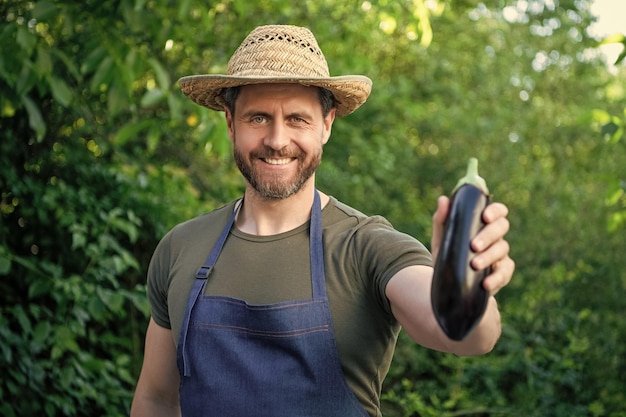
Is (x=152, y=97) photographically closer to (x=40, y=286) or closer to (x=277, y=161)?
(x=40, y=286)

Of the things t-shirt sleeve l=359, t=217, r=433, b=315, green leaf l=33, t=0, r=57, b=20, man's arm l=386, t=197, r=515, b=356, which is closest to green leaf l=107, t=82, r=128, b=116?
green leaf l=33, t=0, r=57, b=20

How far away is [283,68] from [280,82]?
39mm

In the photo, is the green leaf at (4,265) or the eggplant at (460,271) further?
the green leaf at (4,265)

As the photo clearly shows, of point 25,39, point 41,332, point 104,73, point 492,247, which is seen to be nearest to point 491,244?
point 492,247

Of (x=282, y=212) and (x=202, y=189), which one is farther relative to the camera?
(x=202, y=189)

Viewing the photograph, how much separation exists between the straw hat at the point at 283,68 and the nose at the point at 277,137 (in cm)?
12

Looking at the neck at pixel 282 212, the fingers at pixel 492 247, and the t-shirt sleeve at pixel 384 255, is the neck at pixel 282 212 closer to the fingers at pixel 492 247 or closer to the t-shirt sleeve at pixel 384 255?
the t-shirt sleeve at pixel 384 255

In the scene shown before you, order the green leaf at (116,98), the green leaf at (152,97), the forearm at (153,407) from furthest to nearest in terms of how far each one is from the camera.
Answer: the green leaf at (152,97) → the green leaf at (116,98) → the forearm at (153,407)

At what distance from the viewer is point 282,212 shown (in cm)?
232

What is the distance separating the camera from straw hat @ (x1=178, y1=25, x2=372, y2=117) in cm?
222

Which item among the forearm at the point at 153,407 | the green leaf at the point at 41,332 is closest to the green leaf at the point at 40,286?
the green leaf at the point at 41,332

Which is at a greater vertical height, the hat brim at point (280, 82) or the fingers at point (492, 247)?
the hat brim at point (280, 82)

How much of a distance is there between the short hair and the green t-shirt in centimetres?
28

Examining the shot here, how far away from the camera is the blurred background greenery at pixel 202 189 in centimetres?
379
